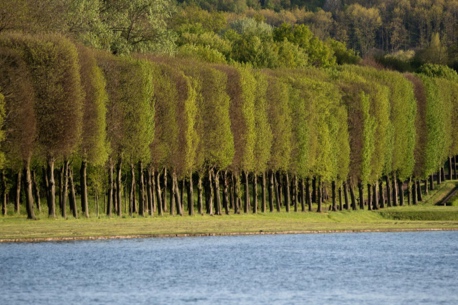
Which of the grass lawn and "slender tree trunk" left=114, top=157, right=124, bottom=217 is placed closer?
the grass lawn

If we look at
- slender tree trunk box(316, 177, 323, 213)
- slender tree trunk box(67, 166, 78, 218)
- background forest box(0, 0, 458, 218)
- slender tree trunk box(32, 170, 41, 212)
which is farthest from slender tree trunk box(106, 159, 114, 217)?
slender tree trunk box(316, 177, 323, 213)

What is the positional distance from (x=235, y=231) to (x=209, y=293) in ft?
99.9

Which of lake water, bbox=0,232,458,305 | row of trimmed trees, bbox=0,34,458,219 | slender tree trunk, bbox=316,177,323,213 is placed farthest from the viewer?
slender tree trunk, bbox=316,177,323,213

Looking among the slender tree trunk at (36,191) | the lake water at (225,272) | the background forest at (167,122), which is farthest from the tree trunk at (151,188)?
the lake water at (225,272)

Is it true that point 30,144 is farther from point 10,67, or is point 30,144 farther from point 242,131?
point 242,131

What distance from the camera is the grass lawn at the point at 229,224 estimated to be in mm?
66000

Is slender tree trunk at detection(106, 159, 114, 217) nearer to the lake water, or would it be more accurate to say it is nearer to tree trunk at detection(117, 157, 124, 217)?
tree trunk at detection(117, 157, 124, 217)

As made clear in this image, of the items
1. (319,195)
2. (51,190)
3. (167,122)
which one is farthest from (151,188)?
(319,195)

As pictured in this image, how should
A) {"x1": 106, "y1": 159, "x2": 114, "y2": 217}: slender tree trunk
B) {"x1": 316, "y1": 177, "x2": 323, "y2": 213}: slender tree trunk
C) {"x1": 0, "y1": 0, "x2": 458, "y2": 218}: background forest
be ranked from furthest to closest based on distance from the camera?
1. {"x1": 316, "y1": 177, "x2": 323, "y2": 213}: slender tree trunk
2. {"x1": 106, "y1": 159, "x2": 114, "y2": 217}: slender tree trunk
3. {"x1": 0, "y1": 0, "x2": 458, "y2": 218}: background forest

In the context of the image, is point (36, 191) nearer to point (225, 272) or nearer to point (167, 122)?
point (167, 122)

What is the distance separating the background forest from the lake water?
12989 millimetres

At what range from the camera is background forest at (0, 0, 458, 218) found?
74500mm

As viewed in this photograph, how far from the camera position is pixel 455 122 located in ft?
444

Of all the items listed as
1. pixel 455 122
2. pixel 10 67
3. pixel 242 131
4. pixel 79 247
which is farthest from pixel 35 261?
pixel 455 122
